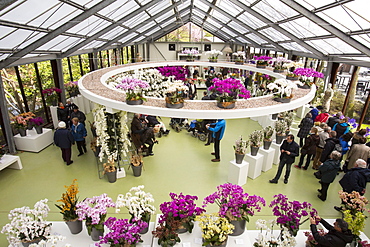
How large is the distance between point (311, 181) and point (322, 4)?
→ 16.5 ft

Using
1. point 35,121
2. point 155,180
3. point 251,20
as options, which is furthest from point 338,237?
point 251,20

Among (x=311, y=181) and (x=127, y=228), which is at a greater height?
(x=127, y=228)

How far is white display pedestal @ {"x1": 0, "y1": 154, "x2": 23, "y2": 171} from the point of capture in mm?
6319

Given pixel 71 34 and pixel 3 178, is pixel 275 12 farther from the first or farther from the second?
pixel 3 178

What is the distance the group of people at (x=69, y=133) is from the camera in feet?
21.8

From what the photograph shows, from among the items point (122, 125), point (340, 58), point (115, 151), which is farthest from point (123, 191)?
point (340, 58)

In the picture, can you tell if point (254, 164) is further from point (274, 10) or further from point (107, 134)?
point (274, 10)

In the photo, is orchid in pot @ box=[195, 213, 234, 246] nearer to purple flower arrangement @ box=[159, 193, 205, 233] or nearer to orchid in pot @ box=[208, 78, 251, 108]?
purple flower arrangement @ box=[159, 193, 205, 233]

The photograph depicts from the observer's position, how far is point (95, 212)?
335 centimetres

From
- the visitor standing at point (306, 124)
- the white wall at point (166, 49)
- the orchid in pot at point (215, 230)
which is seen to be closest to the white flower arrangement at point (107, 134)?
the orchid in pot at point (215, 230)

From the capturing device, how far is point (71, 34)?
8.48 meters

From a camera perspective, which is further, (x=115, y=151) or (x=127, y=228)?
(x=115, y=151)

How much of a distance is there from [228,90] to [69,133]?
4.73 meters

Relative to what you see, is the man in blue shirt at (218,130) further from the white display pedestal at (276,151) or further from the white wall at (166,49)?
the white wall at (166,49)
